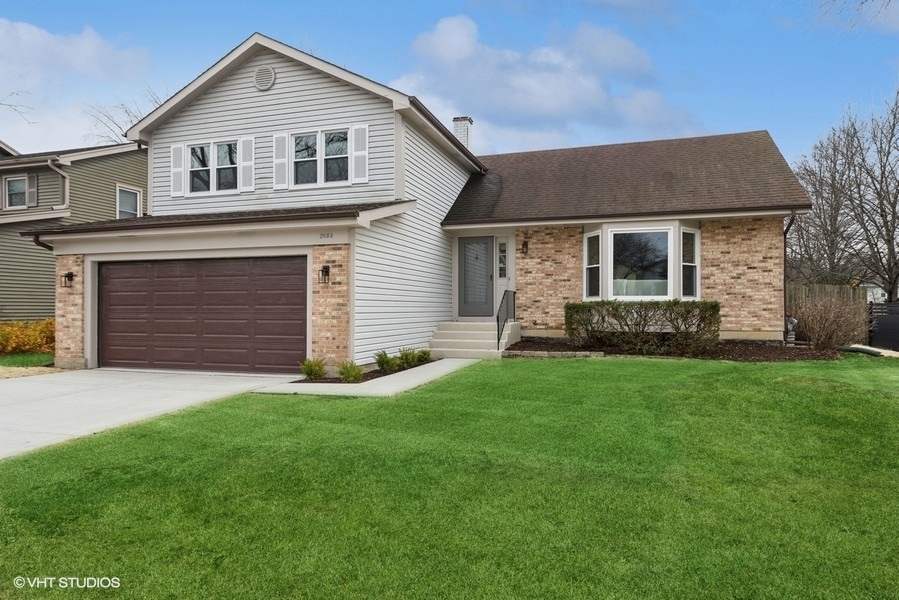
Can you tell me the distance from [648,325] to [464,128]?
9.14 m

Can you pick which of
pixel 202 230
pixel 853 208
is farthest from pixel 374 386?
pixel 853 208

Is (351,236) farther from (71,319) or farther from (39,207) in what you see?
(39,207)

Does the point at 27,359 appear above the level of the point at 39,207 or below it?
below

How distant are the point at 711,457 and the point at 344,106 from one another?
1041 centimetres

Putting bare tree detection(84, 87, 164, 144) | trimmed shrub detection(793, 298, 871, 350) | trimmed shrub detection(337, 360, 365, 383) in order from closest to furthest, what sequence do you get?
1. trimmed shrub detection(337, 360, 365, 383)
2. trimmed shrub detection(793, 298, 871, 350)
3. bare tree detection(84, 87, 164, 144)

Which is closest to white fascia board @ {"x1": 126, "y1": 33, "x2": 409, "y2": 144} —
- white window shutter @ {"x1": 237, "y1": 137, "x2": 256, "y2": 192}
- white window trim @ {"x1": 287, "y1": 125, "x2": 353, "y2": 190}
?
white window trim @ {"x1": 287, "y1": 125, "x2": 353, "y2": 190}

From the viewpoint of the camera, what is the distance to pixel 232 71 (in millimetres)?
13539

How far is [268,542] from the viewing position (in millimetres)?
3537

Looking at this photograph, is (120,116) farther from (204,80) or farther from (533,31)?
(533,31)

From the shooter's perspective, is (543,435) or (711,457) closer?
(711,457)

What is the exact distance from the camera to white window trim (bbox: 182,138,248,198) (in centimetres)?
1337

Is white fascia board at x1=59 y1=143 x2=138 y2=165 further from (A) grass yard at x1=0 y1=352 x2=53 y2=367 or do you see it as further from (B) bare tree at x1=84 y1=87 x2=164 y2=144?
(B) bare tree at x1=84 y1=87 x2=164 y2=144

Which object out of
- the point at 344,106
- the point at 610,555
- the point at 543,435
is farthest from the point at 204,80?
the point at 610,555

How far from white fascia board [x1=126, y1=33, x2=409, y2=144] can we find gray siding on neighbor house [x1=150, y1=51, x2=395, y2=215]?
0.18 m
